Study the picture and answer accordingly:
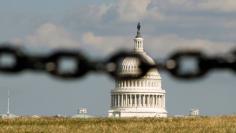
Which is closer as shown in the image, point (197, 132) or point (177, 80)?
point (177, 80)

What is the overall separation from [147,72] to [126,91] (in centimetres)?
19373

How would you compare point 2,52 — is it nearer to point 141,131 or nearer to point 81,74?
point 81,74

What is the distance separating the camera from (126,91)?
648ft

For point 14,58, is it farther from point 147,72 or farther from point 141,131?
point 141,131

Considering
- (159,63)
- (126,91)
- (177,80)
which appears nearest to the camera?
(177,80)

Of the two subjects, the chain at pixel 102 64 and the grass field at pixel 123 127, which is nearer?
the chain at pixel 102 64

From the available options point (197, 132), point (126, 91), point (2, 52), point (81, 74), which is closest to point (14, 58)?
point (2, 52)

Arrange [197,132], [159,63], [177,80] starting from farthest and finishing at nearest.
Answer: [197,132]
[159,63]
[177,80]

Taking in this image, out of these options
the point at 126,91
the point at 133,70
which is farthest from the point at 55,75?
the point at 126,91

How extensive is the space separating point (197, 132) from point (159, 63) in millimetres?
29615

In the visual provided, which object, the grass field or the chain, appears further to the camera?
the grass field

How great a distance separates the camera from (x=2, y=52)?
152 inches

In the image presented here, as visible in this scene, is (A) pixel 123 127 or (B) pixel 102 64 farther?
(A) pixel 123 127

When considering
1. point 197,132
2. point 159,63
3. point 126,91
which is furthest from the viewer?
point 126,91
